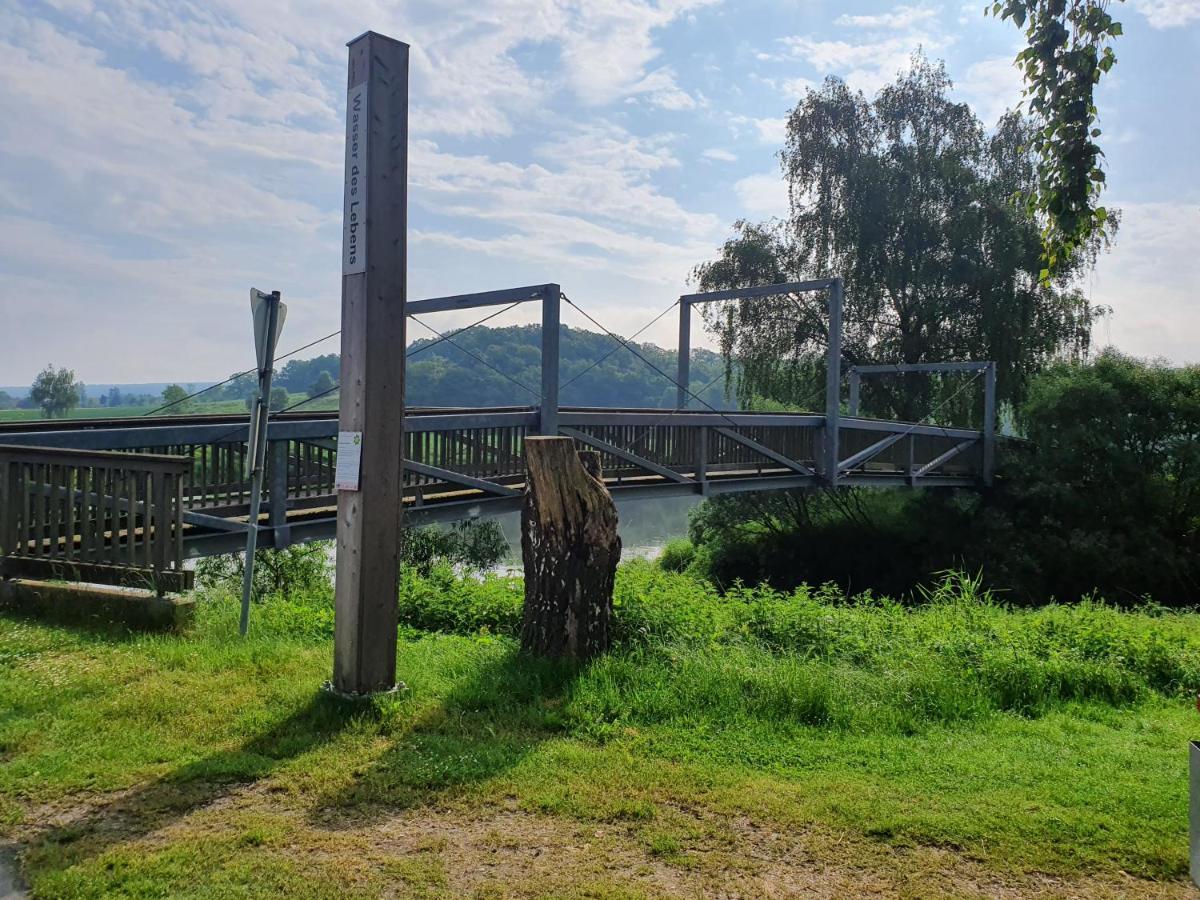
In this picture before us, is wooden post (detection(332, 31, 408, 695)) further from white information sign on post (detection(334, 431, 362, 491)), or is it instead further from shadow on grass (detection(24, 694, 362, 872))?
shadow on grass (detection(24, 694, 362, 872))

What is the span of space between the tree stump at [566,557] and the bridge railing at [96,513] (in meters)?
2.12

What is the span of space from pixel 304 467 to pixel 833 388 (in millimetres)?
8740

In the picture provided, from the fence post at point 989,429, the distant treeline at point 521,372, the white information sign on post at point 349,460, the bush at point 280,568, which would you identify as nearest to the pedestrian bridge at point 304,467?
the white information sign on post at point 349,460

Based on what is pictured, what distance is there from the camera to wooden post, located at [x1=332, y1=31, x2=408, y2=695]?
406 cm

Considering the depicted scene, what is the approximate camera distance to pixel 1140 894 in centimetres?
262

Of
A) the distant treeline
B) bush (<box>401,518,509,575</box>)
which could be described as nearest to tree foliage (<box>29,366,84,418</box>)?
the distant treeline

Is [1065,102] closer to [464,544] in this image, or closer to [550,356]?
[550,356]

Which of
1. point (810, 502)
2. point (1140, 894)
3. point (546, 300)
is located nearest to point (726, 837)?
point (1140, 894)

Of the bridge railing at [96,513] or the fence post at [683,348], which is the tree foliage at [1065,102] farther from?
the fence post at [683,348]

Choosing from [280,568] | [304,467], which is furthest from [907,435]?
[304,467]

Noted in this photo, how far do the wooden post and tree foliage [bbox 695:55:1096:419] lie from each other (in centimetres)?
1978

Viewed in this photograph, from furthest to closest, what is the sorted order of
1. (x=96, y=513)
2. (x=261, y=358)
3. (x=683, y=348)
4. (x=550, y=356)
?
(x=683, y=348) < (x=550, y=356) < (x=96, y=513) < (x=261, y=358)

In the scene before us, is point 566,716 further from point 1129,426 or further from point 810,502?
point 810,502

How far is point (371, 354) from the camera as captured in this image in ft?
13.3
